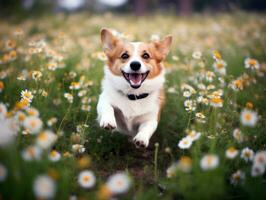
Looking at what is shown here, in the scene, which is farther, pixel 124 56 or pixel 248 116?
pixel 124 56

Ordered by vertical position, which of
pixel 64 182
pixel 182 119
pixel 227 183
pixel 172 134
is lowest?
pixel 172 134

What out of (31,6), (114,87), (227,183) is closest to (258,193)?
(227,183)

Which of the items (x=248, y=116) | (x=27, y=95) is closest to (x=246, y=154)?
(x=248, y=116)

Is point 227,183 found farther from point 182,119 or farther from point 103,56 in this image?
point 103,56

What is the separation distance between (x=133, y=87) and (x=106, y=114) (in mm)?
413

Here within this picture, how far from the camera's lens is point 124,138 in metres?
3.22

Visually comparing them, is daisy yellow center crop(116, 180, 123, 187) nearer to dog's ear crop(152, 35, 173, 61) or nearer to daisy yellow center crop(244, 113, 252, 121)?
daisy yellow center crop(244, 113, 252, 121)

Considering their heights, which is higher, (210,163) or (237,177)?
(210,163)

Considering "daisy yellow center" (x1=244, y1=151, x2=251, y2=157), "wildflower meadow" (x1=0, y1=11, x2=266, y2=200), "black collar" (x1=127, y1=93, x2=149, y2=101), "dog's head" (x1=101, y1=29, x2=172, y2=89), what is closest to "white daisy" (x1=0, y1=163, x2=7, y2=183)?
"wildflower meadow" (x1=0, y1=11, x2=266, y2=200)

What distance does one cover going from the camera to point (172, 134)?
327 cm

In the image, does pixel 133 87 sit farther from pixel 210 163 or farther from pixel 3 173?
pixel 3 173

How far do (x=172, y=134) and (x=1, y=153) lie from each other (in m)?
1.98

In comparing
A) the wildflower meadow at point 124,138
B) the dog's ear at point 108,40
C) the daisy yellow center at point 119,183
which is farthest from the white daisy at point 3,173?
the dog's ear at point 108,40

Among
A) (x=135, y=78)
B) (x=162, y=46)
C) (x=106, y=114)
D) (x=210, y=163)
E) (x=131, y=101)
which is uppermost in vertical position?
(x=210, y=163)
